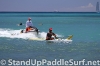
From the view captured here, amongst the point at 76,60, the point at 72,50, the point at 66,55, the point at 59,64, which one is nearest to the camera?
the point at 59,64

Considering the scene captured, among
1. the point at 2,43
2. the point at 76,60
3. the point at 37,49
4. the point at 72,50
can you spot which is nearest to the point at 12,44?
the point at 2,43

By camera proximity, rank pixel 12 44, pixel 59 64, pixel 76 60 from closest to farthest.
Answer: pixel 59 64, pixel 76 60, pixel 12 44

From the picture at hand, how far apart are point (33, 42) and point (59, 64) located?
8606 millimetres

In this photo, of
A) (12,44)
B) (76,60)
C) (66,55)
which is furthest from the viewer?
(12,44)

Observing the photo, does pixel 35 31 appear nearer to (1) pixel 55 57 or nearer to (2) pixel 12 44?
(2) pixel 12 44

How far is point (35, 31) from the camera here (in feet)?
93.1

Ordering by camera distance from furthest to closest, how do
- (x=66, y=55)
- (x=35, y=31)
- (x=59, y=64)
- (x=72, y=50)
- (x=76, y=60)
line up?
(x=35, y=31) < (x=72, y=50) < (x=66, y=55) < (x=76, y=60) < (x=59, y=64)

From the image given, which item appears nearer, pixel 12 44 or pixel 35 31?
pixel 12 44

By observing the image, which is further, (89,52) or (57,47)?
(57,47)

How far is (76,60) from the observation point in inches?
722

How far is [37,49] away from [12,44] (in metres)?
3.30

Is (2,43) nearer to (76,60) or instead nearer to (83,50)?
(83,50)

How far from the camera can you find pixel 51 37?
84.6ft

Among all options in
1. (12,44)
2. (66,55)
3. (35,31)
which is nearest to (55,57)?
(66,55)
